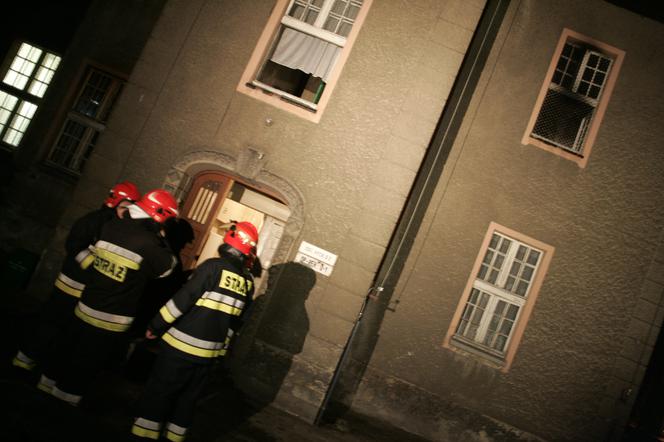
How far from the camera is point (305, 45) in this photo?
5.81 meters

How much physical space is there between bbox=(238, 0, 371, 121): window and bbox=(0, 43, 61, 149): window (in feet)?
16.1

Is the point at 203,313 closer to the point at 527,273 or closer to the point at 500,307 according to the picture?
the point at 500,307

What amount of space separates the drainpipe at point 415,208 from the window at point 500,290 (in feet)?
4.10

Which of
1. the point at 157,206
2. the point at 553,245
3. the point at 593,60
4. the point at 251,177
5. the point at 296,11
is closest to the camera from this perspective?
the point at 157,206

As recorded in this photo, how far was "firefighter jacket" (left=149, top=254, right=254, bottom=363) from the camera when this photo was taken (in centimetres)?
341

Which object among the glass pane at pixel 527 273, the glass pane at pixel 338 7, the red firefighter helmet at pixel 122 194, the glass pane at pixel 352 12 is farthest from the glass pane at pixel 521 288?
the red firefighter helmet at pixel 122 194

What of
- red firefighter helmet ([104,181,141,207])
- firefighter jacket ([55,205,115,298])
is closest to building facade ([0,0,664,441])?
red firefighter helmet ([104,181,141,207])

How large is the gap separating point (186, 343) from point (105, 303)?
2.95ft

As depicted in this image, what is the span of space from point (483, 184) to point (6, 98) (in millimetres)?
9527

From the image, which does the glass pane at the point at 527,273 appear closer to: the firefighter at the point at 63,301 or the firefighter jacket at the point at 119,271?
the firefighter jacket at the point at 119,271

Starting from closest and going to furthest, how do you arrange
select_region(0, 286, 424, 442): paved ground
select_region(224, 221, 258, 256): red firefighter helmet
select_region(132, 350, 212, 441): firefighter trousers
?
select_region(0, 286, 424, 442): paved ground
select_region(132, 350, 212, 441): firefighter trousers
select_region(224, 221, 258, 256): red firefighter helmet

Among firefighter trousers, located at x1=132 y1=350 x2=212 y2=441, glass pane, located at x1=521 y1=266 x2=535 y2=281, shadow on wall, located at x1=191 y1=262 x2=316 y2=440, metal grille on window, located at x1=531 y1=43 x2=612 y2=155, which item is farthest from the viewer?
metal grille on window, located at x1=531 y1=43 x2=612 y2=155

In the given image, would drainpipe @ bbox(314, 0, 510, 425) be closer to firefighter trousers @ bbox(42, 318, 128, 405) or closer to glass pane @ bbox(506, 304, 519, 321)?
glass pane @ bbox(506, 304, 519, 321)

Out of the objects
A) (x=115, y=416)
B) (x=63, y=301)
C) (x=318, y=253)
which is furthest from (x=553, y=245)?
(x=63, y=301)
